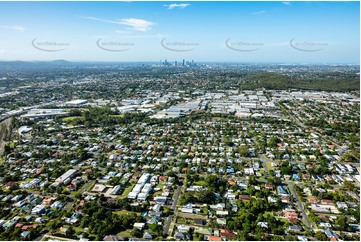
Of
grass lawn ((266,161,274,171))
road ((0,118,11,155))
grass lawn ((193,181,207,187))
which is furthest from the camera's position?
road ((0,118,11,155))

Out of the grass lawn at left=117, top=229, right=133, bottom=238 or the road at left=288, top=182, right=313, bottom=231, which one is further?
the road at left=288, top=182, right=313, bottom=231

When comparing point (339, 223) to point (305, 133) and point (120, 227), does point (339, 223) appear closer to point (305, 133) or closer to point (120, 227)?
point (120, 227)

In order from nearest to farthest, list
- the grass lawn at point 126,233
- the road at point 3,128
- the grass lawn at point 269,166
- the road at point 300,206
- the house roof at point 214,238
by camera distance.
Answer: the house roof at point 214,238
the grass lawn at point 126,233
the road at point 300,206
the grass lawn at point 269,166
the road at point 3,128

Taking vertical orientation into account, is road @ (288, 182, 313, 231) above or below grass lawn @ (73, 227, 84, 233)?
above

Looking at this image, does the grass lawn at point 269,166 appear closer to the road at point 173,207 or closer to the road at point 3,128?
the road at point 173,207

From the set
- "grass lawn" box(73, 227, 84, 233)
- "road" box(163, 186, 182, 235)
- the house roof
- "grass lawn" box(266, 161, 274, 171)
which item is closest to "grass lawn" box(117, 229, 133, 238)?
"road" box(163, 186, 182, 235)

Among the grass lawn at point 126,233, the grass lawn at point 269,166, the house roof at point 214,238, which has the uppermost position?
the grass lawn at point 269,166

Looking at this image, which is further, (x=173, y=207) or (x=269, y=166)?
(x=269, y=166)

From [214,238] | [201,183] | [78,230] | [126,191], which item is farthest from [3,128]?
[214,238]

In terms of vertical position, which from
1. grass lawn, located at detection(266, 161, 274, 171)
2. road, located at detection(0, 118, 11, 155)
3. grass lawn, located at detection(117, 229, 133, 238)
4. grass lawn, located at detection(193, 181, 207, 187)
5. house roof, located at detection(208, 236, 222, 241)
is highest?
road, located at detection(0, 118, 11, 155)

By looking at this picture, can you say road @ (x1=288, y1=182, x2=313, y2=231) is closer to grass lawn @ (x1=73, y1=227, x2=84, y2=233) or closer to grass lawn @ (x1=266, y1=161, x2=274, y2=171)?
grass lawn @ (x1=266, y1=161, x2=274, y2=171)

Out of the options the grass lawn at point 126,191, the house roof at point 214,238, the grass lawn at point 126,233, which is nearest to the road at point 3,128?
the grass lawn at point 126,191

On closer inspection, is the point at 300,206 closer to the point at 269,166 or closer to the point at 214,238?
the point at 269,166
